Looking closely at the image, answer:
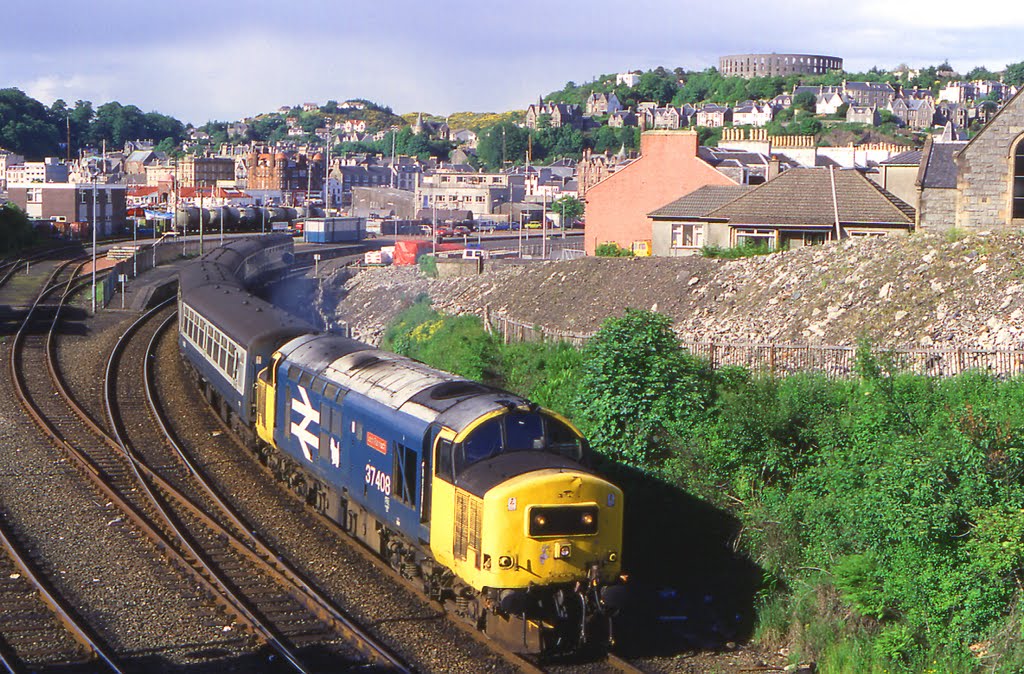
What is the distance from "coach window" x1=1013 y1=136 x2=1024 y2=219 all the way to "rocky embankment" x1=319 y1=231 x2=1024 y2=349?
4.57ft

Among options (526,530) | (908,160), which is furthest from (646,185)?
(526,530)

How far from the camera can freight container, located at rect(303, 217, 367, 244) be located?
91.4 m

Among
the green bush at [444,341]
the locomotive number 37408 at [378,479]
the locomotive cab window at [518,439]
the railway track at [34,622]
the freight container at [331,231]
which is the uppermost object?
the freight container at [331,231]

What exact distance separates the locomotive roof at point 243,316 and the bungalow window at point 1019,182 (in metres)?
17.9

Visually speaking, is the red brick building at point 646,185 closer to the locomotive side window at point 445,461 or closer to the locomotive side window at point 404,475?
the locomotive side window at point 404,475

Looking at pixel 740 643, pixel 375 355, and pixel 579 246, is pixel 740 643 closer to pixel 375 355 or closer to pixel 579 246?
pixel 375 355

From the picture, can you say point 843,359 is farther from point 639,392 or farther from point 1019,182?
point 1019,182

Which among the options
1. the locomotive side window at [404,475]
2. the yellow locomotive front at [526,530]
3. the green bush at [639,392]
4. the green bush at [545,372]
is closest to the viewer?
the yellow locomotive front at [526,530]

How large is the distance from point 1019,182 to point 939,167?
10.8ft

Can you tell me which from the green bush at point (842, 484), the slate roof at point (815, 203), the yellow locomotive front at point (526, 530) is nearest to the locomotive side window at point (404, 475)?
the yellow locomotive front at point (526, 530)

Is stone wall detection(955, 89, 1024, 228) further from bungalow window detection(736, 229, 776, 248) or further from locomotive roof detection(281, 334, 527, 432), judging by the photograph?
locomotive roof detection(281, 334, 527, 432)

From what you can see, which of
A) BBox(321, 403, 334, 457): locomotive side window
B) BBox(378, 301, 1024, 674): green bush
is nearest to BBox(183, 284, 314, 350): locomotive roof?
BBox(321, 403, 334, 457): locomotive side window

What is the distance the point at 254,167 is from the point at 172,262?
5034 inches

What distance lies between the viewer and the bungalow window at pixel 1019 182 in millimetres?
28812
